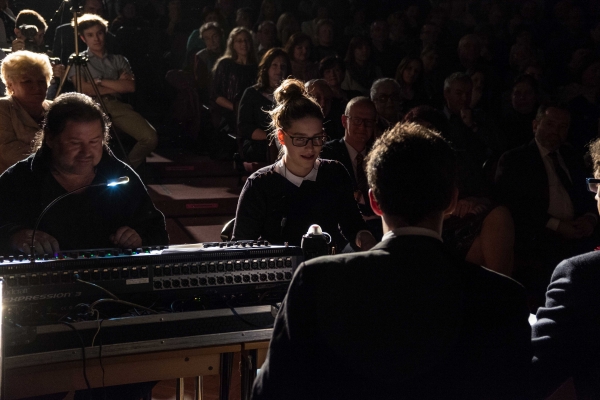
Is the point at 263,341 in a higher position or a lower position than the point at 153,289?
lower

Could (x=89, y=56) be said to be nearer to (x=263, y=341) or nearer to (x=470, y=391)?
(x=263, y=341)

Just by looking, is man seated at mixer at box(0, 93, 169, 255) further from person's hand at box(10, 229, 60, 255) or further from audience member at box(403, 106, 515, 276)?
audience member at box(403, 106, 515, 276)

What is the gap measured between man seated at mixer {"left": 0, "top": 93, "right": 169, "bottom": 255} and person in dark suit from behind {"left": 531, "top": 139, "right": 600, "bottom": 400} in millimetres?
1438

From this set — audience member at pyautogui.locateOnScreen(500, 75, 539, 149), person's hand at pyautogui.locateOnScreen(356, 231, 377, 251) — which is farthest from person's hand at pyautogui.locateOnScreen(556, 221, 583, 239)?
person's hand at pyautogui.locateOnScreen(356, 231, 377, 251)

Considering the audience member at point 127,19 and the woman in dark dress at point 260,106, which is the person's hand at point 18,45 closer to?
the audience member at point 127,19

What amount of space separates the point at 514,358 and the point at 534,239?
9.12ft

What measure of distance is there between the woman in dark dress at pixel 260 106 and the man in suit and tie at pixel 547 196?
74.3 inches

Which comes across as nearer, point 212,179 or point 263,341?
point 263,341

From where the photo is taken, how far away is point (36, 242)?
7.25 ft

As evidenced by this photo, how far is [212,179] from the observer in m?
5.89

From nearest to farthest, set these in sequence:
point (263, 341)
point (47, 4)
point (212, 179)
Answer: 1. point (263, 341)
2. point (212, 179)
3. point (47, 4)

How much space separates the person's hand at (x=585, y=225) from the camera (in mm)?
4020

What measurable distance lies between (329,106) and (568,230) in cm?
191

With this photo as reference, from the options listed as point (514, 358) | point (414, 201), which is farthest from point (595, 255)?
point (414, 201)
